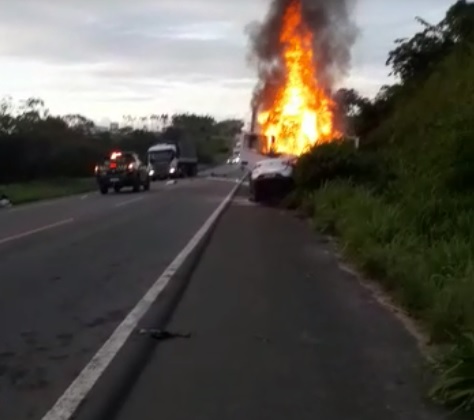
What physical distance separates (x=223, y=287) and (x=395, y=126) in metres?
18.0

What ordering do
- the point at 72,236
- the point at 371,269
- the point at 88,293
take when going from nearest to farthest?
the point at 88,293 < the point at 371,269 < the point at 72,236

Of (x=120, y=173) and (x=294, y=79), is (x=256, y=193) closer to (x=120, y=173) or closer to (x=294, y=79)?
(x=294, y=79)

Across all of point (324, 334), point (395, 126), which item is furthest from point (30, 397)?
point (395, 126)

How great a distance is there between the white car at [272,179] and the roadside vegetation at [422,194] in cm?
198

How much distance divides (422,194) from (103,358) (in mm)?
11316

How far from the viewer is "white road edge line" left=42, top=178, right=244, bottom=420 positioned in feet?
26.7

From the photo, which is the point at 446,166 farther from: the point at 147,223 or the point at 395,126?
the point at 395,126

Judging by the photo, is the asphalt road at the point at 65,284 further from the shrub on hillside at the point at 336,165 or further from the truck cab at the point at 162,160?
the truck cab at the point at 162,160

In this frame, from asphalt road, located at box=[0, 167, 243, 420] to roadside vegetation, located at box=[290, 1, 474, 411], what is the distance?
310cm

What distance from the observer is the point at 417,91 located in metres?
34.3

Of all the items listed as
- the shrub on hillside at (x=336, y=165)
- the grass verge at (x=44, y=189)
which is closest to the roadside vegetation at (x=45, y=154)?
the grass verge at (x=44, y=189)

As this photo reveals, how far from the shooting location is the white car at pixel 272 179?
36.6m

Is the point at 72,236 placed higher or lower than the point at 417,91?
lower

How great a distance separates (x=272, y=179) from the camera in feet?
122
